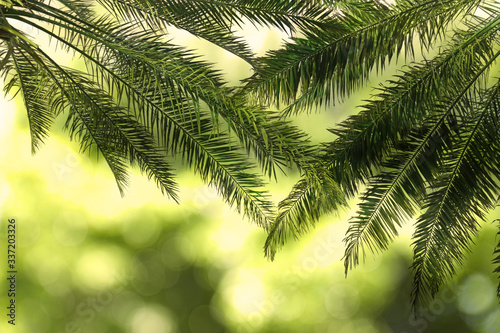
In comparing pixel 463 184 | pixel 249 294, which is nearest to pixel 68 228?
pixel 249 294

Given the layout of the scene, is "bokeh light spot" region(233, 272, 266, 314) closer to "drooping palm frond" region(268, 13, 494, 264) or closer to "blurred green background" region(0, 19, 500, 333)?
"blurred green background" region(0, 19, 500, 333)

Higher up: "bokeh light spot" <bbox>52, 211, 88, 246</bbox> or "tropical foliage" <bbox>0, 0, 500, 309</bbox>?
"tropical foliage" <bbox>0, 0, 500, 309</bbox>

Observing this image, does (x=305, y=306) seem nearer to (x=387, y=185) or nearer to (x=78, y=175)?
(x=387, y=185)

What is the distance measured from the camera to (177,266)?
18.3ft

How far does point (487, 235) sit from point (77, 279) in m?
4.86

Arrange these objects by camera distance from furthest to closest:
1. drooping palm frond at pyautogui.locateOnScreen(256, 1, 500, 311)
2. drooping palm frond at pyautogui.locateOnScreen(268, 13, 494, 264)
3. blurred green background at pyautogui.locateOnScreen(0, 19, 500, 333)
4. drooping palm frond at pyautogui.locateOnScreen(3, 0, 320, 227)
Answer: blurred green background at pyautogui.locateOnScreen(0, 19, 500, 333), drooping palm frond at pyautogui.locateOnScreen(268, 13, 494, 264), drooping palm frond at pyautogui.locateOnScreen(256, 1, 500, 311), drooping palm frond at pyautogui.locateOnScreen(3, 0, 320, 227)

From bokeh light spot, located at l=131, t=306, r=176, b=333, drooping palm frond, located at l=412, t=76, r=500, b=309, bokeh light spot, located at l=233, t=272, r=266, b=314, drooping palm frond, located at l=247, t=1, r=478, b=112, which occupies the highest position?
drooping palm frond, located at l=247, t=1, r=478, b=112

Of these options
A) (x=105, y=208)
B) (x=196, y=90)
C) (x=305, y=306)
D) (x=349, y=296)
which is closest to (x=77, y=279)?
(x=105, y=208)

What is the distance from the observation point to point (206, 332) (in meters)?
5.70

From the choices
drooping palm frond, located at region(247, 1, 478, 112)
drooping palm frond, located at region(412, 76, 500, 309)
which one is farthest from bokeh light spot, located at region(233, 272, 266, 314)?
drooping palm frond, located at region(247, 1, 478, 112)

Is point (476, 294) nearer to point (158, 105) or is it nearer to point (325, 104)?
point (325, 104)

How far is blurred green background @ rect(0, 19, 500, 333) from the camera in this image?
5527 mm

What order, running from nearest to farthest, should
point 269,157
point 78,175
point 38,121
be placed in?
1. point 269,157
2. point 38,121
3. point 78,175

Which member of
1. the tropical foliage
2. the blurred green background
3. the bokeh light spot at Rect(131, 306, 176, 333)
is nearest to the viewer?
the tropical foliage
